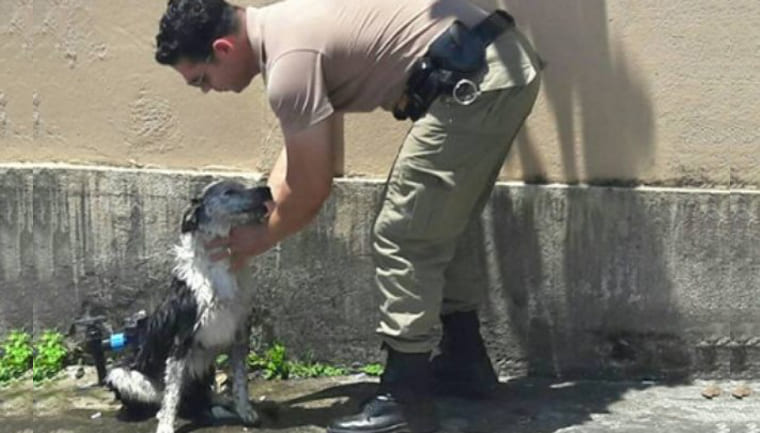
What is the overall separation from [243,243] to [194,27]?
2.80 ft

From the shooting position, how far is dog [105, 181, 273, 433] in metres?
4.65

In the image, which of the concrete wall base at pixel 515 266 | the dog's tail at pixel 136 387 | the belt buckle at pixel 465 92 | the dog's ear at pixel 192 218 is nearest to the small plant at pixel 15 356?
the concrete wall base at pixel 515 266

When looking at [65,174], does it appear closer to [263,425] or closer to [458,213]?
[263,425]

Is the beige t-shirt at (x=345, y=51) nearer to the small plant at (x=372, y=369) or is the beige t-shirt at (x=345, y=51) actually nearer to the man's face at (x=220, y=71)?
the man's face at (x=220, y=71)

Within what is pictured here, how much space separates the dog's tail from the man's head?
4.15 feet

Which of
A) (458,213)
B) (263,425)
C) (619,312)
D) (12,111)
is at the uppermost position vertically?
(12,111)

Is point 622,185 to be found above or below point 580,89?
below

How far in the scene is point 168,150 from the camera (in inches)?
220

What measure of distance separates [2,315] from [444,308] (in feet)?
7.14

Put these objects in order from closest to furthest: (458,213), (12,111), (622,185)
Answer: (458,213) → (622,185) → (12,111)

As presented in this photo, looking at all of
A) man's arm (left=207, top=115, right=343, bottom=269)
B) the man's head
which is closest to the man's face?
the man's head

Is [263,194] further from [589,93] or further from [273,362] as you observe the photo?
[589,93]

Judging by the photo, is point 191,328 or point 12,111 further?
point 12,111

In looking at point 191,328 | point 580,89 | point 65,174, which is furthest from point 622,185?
point 65,174
